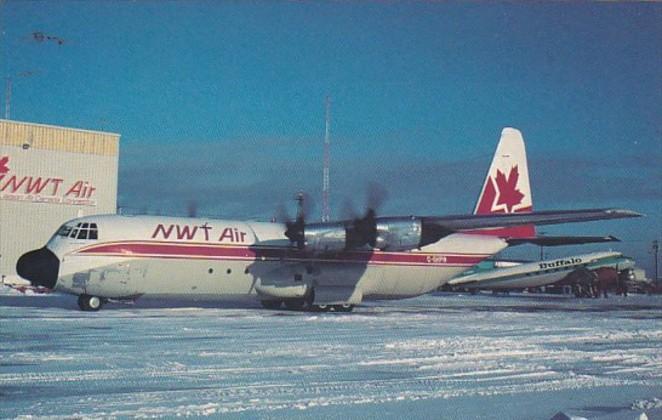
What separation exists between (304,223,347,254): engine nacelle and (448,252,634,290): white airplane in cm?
2170

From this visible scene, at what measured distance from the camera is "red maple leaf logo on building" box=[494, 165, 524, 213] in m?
28.5

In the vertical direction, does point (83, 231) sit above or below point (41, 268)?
above

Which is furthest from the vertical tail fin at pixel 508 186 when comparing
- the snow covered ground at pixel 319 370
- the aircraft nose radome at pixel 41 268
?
the aircraft nose radome at pixel 41 268

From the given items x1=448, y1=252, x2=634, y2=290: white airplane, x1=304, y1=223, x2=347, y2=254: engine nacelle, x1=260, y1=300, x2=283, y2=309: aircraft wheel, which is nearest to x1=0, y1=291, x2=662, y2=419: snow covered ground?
x1=304, y1=223, x2=347, y2=254: engine nacelle

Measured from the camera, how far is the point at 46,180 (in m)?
40.2

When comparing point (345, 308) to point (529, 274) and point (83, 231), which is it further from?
point (529, 274)

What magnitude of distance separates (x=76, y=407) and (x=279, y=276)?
52.9ft

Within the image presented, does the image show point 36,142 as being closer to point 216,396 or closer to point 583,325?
point 583,325

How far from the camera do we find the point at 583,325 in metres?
19.9

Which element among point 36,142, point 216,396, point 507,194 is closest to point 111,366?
point 216,396

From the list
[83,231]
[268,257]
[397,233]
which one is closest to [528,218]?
[397,233]

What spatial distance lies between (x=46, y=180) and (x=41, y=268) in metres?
21.9

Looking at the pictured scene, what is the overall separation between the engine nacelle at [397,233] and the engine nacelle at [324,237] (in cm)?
115

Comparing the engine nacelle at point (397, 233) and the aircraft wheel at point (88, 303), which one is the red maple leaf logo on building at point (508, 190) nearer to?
the engine nacelle at point (397, 233)
